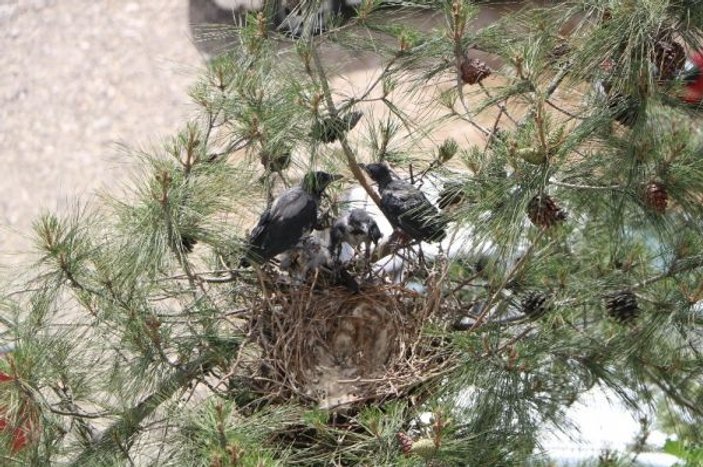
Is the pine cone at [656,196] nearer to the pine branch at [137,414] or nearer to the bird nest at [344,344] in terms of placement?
the bird nest at [344,344]

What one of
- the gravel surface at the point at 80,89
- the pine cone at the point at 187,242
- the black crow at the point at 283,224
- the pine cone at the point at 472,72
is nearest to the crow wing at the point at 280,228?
the black crow at the point at 283,224

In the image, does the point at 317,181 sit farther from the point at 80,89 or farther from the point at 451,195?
the point at 80,89

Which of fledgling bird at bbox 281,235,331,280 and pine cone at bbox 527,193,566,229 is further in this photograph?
fledgling bird at bbox 281,235,331,280

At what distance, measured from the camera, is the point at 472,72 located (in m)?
2.48

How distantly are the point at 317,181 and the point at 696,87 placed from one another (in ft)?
2.48

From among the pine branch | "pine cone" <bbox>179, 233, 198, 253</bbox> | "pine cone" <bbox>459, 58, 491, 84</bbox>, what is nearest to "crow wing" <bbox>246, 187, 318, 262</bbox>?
"pine cone" <bbox>179, 233, 198, 253</bbox>

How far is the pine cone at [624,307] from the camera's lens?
2.67 meters

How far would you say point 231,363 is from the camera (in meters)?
2.63

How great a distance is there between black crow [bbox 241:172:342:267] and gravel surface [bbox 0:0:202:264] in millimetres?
4179

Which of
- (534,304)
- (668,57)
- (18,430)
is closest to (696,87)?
(668,57)

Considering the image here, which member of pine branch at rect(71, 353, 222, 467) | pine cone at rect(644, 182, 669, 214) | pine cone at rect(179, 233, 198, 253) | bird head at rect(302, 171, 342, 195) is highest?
bird head at rect(302, 171, 342, 195)

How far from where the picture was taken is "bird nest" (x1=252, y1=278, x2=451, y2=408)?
2.59 metres

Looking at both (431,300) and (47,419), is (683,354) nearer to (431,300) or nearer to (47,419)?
(431,300)

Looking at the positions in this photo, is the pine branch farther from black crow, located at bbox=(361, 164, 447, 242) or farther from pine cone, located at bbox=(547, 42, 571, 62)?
pine cone, located at bbox=(547, 42, 571, 62)
